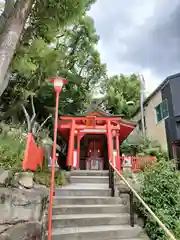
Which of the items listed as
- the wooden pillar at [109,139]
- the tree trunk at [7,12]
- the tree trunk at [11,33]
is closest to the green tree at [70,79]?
the wooden pillar at [109,139]

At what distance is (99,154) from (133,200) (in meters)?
7.31

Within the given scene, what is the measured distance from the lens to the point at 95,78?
18.9 metres

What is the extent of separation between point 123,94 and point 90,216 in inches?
778

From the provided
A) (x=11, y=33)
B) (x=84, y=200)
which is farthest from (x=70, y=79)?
(x=84, y=200)

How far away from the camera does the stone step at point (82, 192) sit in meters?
5.90

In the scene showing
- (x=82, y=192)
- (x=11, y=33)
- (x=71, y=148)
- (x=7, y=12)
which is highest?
(x=7, y=12)

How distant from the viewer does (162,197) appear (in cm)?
496

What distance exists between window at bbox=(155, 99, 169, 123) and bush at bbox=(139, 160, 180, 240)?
311 inches

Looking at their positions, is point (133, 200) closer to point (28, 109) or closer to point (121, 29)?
point (121, 29)

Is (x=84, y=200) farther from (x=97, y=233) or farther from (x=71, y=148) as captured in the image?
(x=71, y=148)

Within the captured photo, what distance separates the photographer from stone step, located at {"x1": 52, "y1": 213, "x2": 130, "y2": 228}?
4.59 meters

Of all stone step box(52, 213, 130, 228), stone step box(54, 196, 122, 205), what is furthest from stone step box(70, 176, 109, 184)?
stone step box(52, 213, 130, 228)

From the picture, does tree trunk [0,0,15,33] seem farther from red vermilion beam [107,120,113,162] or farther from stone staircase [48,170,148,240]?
red vermilion beam [107,120,113,162]

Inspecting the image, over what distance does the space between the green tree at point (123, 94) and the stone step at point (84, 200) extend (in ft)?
48.9
